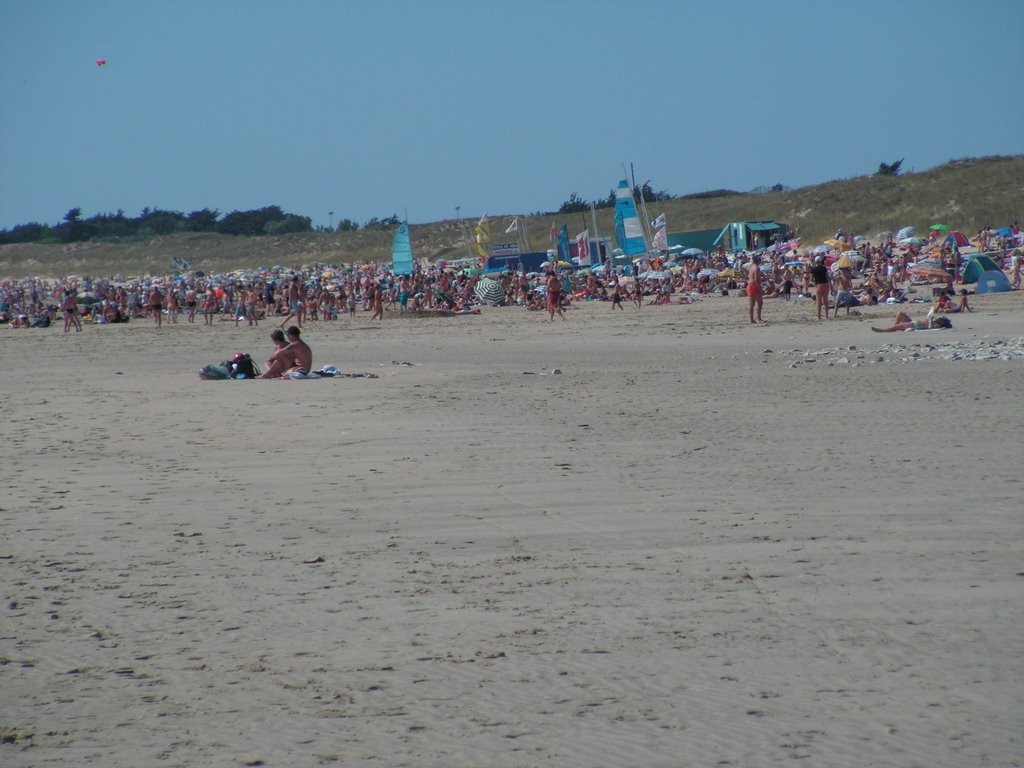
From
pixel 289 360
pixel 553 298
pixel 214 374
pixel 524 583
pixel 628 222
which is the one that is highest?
pixel 628 222

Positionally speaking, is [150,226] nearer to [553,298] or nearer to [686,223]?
[686,223]

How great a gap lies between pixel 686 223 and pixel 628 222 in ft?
95.0

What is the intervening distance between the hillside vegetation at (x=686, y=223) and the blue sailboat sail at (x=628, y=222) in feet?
39.6

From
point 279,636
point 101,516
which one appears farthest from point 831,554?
point 101,516

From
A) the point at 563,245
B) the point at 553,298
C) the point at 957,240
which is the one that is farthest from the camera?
the point at 563,245

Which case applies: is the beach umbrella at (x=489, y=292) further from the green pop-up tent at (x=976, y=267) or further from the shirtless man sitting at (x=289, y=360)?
the shirtless man sitting at (x=289, y=360)

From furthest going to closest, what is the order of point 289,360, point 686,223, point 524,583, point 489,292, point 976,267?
point 686,223
point 489,292
point 976,267
point 289,360
point 524,583

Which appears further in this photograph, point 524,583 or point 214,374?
point 214,374

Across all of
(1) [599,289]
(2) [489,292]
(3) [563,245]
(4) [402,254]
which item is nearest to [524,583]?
(1) [599,289]

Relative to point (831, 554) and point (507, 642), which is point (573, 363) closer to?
point (831, 554)

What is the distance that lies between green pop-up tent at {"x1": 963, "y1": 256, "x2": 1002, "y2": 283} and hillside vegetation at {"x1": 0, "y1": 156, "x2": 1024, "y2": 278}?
16224mm

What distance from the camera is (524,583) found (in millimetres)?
4961

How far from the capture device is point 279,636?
433cm

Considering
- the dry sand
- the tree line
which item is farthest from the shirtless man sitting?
the tree line
